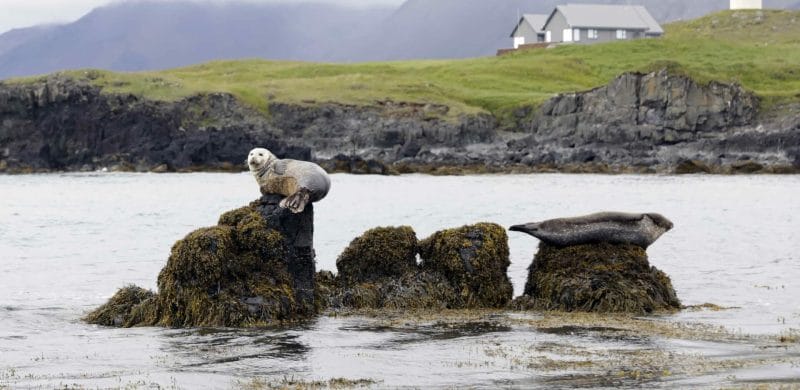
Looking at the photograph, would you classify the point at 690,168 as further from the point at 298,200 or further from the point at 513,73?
the point at 298,200

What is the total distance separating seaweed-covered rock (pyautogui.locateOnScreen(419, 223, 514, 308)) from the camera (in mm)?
19438

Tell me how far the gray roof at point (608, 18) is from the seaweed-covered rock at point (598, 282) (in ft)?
427

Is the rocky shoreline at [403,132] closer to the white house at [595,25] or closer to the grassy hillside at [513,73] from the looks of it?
the grassy hillside at [513,73]

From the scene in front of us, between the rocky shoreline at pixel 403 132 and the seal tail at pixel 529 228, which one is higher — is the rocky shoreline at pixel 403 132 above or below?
above

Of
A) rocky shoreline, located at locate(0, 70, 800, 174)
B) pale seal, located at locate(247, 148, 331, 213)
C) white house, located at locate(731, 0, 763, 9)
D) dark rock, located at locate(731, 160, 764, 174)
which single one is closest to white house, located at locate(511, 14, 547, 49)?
white house, located at locate(731, 0, 763, 9)

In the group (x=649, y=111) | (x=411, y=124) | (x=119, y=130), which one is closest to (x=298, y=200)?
(x=649, y=111)

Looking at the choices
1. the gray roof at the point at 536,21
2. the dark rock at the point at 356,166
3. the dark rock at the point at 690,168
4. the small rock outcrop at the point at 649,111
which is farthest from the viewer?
the gray roof at the point at 536,21

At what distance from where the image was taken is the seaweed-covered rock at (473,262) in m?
19.4

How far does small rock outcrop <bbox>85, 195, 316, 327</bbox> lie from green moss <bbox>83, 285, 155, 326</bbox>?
0.01 metres

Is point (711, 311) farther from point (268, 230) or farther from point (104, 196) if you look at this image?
point (104, 196)

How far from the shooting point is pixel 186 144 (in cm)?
9219

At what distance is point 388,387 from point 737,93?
269 ft

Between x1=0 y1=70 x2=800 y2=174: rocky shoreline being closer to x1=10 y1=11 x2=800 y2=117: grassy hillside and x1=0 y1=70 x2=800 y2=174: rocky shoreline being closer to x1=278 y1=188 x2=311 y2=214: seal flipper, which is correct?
x1=10 y1=11 x2=800 y2=117: grassy hillside

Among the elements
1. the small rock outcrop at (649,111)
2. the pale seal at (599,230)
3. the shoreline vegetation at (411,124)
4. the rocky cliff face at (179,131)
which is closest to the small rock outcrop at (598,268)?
the pale seal at (599,230)
